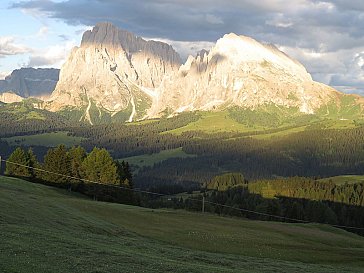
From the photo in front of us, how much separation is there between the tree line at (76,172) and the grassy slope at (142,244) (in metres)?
28.9

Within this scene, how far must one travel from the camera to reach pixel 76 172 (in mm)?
125250

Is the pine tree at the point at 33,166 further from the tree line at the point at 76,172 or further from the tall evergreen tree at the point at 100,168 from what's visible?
the tall evergreen tree at the point at 100,168

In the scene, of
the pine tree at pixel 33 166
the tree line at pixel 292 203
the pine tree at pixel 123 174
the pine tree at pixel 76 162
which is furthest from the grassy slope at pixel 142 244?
the tree line at pixel 292 203

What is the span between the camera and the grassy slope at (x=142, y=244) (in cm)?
3456

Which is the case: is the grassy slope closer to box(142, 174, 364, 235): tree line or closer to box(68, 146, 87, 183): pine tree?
box(68, 146, 87, 183): pine tree

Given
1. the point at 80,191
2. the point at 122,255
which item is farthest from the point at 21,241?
the point at 80,191

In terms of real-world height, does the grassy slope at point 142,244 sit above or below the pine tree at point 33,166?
below

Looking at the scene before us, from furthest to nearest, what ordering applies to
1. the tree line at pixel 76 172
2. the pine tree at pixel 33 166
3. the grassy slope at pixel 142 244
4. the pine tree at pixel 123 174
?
the pine tree at pixel 123 174, the pine tree at pixel 33 166, the tree line at pixel 76 172, the grassy slope at pixel 142 244

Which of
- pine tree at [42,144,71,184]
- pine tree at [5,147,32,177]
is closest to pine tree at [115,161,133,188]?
pine tree at [42,144,71,184]

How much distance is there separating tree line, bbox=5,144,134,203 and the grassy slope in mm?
28883

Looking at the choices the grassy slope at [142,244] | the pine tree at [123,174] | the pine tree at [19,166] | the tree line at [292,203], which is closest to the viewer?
the grassy slope at [142,244]

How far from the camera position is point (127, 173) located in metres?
142

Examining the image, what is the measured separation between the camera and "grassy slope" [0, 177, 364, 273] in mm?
34562

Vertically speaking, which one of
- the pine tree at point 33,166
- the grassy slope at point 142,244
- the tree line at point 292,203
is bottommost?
the tree line at point 292,203
